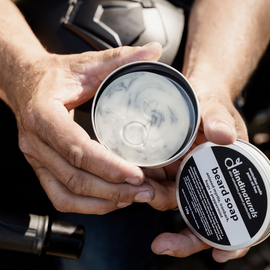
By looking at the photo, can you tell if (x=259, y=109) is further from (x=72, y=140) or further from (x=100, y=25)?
(x=72, y=140)

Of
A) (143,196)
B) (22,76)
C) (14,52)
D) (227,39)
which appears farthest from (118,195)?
(227,39)

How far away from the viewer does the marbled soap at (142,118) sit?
778 millimetres

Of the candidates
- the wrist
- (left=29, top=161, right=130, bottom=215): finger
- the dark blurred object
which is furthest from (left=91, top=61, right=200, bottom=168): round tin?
the dark blurred object

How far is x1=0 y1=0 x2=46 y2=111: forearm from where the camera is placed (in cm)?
103

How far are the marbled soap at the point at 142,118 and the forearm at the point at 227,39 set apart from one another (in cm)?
49

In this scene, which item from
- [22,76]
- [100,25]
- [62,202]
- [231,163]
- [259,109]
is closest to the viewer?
[231,163]

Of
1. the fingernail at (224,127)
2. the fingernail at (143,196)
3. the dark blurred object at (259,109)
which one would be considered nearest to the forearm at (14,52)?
the fingernail at (143,196)

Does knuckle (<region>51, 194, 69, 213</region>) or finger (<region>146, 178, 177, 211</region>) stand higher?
finger (<region>146, 178, 177, 211</region>)

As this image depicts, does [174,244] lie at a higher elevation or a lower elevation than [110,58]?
lower

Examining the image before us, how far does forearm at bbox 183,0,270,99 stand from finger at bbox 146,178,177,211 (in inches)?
22.5

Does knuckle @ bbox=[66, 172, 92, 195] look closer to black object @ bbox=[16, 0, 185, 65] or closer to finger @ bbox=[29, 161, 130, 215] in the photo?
finger @ bbox=[29, 161, 130, 215]

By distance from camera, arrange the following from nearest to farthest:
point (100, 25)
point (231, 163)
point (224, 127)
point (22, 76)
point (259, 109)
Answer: point (224, 127), point (231, 163), point (22, 76), point (100, 25), point (259, 109)

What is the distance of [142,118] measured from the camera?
0.79m

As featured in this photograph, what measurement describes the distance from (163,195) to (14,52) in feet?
2.91
